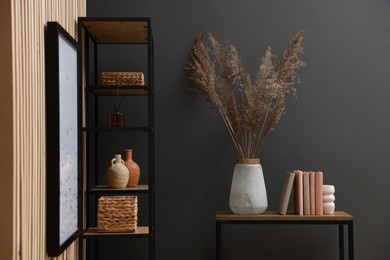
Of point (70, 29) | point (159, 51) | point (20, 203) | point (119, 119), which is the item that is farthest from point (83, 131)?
point (20, 203)

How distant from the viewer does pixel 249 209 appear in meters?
4.42

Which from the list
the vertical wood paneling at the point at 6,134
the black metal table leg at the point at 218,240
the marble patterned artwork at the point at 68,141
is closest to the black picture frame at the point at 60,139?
the marble patterned artwork at the point at 68,141

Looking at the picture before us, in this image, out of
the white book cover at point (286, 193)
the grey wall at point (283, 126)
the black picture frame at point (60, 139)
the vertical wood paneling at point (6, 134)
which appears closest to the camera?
the vertical wood paneling at point (6, 134)

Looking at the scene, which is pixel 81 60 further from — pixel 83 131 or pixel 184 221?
pixel 184 221

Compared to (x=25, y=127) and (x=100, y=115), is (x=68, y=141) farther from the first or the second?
(x=100, y=115)

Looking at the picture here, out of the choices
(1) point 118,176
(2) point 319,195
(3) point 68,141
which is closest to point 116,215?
(1) point 118,176

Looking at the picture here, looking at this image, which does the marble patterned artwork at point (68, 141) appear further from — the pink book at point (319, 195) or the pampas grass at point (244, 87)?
the pink book at point (319, 195)

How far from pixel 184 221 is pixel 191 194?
209 mm

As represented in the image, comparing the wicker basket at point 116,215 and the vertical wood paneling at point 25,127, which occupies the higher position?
the vertical wood paneling at point 25,127

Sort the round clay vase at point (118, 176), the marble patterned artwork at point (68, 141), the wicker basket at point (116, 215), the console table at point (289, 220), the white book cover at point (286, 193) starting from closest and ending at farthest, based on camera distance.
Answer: the marble patterned artwork at point (68, 141) → the wicker basket at point (116, 215) → the round clay vase at point (118, 176) → the console table at point (289, 220) → the white book cover at point (286, 193)

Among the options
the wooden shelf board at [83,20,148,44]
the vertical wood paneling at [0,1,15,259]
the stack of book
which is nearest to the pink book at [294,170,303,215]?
the stack of book

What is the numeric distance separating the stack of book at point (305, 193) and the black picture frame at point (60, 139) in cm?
151

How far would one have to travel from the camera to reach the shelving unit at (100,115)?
4.09m

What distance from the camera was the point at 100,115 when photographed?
15.7 feet
